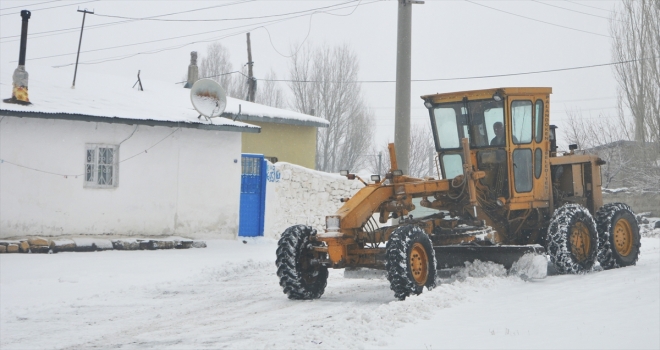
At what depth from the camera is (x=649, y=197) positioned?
108ft

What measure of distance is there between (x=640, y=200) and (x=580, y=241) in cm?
2228

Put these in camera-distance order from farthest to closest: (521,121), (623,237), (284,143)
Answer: (284,143) → (623,237) → (521,121)

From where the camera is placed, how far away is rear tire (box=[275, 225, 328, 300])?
10.4 m

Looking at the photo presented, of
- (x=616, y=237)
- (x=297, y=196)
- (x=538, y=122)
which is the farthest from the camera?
(x=297, y=196)

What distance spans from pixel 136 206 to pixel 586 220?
10071 millimetres

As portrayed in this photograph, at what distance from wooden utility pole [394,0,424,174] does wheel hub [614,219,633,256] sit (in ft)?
15.2

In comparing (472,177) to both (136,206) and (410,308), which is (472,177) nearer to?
(410,308)

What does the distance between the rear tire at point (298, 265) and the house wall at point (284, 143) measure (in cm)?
1769

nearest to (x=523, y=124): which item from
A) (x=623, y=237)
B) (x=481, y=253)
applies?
(x=481, y=253)

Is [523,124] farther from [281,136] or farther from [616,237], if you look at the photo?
[281,136]

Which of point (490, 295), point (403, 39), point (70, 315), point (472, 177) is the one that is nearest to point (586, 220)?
point (472, 177)

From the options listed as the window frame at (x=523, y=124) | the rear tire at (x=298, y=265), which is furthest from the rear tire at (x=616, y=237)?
the rear tire at (x=298, y=265)

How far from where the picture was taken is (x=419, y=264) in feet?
33.3

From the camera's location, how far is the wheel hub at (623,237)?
13656 mm
